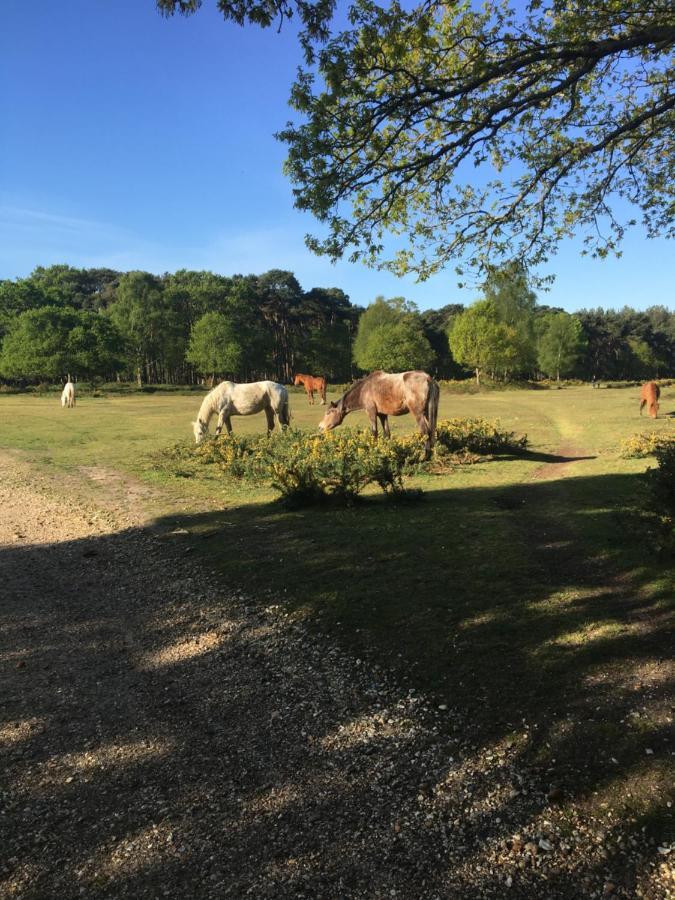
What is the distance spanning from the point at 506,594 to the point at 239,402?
15722mm

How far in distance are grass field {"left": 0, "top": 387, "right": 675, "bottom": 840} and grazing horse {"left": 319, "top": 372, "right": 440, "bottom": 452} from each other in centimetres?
306

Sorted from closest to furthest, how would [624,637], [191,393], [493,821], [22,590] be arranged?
[493,821] → [624,637] → [22,590] → [191,393]

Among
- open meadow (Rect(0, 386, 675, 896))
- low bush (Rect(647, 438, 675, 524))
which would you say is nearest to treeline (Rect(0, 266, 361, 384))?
open meadow (Rect(0, 386, 675, 896))

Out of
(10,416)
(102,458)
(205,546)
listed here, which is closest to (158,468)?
(102,458)

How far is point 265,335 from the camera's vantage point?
88.2m

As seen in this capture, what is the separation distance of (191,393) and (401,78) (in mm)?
60456

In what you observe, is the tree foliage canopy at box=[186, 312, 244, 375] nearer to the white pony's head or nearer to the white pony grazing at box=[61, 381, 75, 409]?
the white pony grazing at box=[61, 381, 75, 409]

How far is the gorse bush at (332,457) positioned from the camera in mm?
10648

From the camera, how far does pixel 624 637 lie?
4941 mm

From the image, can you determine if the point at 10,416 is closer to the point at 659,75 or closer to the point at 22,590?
the point at 22,590

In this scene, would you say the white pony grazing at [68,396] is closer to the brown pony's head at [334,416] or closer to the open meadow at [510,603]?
the brown pony's head at [334,416]

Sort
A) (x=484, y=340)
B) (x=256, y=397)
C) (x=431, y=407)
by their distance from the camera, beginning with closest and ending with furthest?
(x=431, y=407), (x=256, y=397), (x=484, y=340)

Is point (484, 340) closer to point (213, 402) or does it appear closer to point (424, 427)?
point (213, 402)

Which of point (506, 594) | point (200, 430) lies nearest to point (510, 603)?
point (506, 594)
